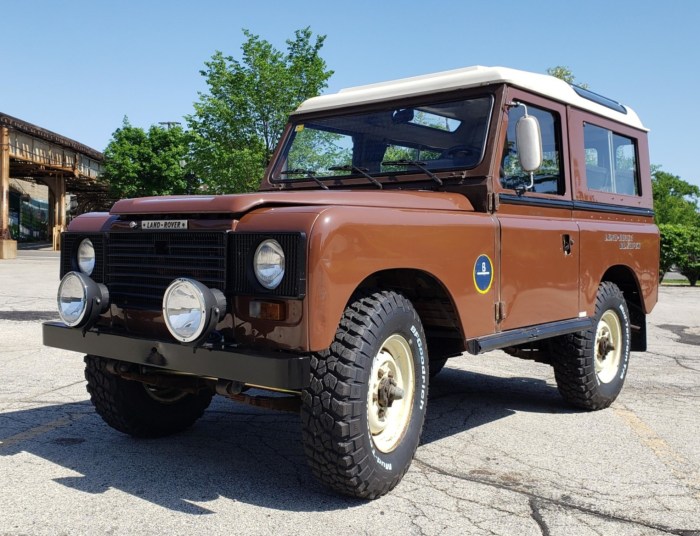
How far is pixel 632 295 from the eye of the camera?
6.41 meters

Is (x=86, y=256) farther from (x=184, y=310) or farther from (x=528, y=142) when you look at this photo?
(x=528, y=142)

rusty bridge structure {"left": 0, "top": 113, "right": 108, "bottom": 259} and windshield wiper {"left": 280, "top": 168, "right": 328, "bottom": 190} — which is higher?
rusty bridge structure {"left": 0, "top": 113, "right": 108, "bottom": 259}

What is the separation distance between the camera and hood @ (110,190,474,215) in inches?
135

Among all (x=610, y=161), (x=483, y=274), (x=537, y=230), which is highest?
(x=610, y=161)

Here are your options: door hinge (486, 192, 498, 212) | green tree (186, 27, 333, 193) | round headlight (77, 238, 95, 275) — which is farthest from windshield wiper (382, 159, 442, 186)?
green tree (186, 27, 333, 193)

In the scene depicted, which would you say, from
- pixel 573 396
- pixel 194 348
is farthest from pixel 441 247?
pixel 573 396

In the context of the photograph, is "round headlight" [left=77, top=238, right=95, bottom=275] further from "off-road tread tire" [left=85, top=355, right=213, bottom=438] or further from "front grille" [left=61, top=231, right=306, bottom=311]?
"off-road tread tire" [left=85, top=355, right=213, bottom=438]

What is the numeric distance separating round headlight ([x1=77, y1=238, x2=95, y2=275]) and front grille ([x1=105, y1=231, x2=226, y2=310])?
233 millimetres

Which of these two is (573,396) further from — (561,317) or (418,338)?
(418,338)

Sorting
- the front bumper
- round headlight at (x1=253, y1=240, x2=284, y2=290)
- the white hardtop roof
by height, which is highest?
the white hardtop roof

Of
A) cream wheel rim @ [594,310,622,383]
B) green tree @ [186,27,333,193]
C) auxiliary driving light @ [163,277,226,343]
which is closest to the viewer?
auxiliary driving light @ [163,277,226,343]

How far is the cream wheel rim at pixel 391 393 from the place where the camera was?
3.57m

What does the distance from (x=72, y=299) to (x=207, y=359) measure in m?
1.00

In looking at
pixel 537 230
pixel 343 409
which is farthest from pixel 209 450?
pixel 537 230
